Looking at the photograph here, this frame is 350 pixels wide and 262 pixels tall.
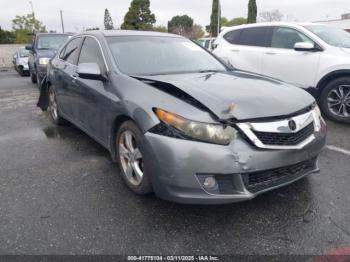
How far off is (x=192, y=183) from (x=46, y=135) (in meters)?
3.50

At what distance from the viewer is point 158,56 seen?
12.7 feet

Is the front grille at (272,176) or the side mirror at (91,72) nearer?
the front grille at (272,176)

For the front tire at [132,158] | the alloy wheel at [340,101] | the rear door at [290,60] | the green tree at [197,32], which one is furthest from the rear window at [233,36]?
the green tree at [197,32]

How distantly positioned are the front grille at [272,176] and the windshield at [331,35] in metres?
3.75

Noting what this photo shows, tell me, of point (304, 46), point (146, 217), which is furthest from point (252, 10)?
point (146, 217)

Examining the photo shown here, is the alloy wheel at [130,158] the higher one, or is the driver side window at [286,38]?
the driver side window at [286,38]

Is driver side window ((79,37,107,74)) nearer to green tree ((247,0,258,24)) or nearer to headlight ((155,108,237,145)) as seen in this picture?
headlight ((155,108,237,145))

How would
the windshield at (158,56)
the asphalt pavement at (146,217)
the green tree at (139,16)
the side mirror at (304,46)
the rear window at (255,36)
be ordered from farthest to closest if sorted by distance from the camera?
the green tree at (139,16), the rear window at (255,36), the side mirror at (304,46), the windshield at (158,56), the asphalt pavement at (146,217)

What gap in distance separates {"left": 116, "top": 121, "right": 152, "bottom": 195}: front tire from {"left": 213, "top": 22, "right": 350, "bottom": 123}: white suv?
3.89 meters

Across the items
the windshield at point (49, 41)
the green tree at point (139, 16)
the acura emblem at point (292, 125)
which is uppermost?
the green tree at point (139, 16)

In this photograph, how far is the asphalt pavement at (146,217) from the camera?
238cm

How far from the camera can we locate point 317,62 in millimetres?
5586

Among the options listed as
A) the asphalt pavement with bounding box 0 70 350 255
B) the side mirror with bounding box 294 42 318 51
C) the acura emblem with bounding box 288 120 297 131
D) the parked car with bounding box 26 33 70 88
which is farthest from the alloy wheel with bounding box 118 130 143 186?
the parked car with bounding box 26 33 70 88

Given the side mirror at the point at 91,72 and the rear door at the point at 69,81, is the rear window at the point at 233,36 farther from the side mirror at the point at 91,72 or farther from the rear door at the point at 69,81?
the side mirror at the point at 91,72
